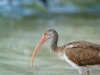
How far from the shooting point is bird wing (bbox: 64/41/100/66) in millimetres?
11602

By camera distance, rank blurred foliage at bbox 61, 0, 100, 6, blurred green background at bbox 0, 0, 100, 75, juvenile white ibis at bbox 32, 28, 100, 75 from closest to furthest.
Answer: juvenile white ibis at bbox 32, 28, 100, 75, blurred green background at bbox 0, 0, 100, 75, blurred foliage at bbox 61, 0, 100, 6

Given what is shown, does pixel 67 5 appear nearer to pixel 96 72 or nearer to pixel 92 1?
pixel 92 1

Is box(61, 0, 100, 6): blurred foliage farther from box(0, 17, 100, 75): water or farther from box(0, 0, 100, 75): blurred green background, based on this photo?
box(0, 17, 100, 75): water

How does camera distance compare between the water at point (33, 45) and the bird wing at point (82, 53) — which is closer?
the bird wing at point (82, 53)

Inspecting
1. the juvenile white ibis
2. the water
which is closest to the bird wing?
the juvenile white ibis

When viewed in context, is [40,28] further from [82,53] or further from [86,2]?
[82,53]

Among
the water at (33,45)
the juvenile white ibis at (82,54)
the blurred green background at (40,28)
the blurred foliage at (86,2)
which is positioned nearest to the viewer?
the juvenile white ibis at (82,54)

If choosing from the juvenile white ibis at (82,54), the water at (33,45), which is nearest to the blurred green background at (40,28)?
the water at (33,45)

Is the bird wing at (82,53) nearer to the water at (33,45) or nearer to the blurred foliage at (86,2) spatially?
the water at (33,45)

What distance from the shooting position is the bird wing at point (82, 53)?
457 inches

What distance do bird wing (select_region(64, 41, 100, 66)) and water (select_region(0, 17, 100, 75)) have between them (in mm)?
1868

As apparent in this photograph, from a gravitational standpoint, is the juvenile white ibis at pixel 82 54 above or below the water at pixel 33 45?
below

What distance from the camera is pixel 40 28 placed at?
26.9 m

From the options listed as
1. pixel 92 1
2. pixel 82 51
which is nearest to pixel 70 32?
pixel 82 51
